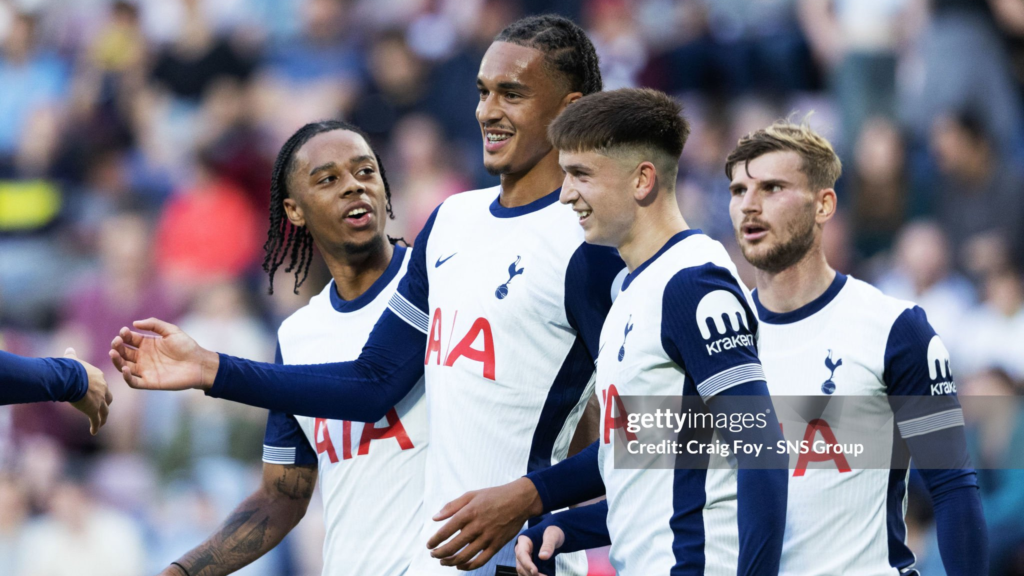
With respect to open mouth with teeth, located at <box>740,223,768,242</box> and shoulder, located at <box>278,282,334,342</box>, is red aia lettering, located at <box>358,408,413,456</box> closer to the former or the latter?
shoulder, located at <box>278,282,334,342</box>

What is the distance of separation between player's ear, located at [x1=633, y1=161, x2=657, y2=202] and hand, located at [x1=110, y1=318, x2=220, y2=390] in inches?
54.9

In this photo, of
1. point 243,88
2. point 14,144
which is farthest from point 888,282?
point 14,144

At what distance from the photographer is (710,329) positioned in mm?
3014

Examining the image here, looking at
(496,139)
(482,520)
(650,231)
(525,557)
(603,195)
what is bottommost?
(525,557)

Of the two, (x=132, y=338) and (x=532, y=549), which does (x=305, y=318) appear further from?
(x=532, y=549)

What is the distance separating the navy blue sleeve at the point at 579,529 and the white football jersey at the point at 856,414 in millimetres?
712

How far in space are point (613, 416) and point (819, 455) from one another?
1.00m

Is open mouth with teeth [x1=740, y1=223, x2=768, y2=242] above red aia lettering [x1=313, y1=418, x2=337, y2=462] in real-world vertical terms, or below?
above

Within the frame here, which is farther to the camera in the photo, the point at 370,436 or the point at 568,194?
the point at 370,436

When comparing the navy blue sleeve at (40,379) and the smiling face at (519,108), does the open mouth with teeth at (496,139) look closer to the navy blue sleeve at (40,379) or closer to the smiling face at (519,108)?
the smiling face at (519,108)

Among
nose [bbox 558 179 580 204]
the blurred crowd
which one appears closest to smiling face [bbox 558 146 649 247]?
nose [bbox 558 179 580 204]

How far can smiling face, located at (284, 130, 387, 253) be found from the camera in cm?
441

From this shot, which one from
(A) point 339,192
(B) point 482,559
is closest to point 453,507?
(B) point 482,559

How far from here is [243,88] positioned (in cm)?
1027
